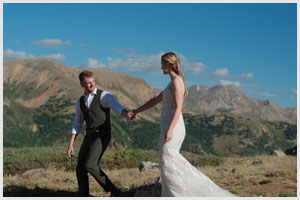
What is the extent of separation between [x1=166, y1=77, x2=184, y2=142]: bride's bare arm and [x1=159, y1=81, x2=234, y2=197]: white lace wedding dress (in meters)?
0.12

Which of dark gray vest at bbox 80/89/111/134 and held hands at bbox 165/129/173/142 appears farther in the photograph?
dark gray vest at bbox 80/89/111/134

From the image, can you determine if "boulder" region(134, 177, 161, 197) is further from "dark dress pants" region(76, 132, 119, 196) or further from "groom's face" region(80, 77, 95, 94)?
"groom's face" region(80, 77, 95, 94)

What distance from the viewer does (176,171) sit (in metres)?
6.21

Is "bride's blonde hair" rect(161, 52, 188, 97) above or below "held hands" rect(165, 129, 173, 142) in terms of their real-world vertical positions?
above

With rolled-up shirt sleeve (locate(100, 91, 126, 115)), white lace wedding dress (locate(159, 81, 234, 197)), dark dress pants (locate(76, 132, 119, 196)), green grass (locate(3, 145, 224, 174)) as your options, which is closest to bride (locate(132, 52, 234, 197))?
white lace wedding dress (locate(159, 81, 234, 197))

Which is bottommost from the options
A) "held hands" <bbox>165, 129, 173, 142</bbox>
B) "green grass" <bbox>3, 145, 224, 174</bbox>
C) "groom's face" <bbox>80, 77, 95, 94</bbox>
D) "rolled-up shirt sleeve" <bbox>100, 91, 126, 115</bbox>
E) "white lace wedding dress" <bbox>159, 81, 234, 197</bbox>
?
"green grass" <bbox>3, 145, 224, 174</bbox>

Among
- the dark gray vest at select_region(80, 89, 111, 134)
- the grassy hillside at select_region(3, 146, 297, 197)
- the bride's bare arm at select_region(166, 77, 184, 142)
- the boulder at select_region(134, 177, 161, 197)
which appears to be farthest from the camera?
the grassy hillside at select_region(3, 146, 297, 197)

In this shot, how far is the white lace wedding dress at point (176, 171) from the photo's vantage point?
6172 mm

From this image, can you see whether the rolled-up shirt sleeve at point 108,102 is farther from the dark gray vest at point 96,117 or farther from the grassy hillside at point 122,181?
the grassy hillside at point 122,181

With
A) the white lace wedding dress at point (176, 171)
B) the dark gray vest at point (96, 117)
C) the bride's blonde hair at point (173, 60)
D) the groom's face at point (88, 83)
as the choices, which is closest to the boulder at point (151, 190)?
the white lace wedding dress at point (176, 171)

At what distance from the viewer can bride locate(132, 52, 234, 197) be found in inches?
242

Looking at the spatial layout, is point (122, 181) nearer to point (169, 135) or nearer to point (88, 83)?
point (88, 83)

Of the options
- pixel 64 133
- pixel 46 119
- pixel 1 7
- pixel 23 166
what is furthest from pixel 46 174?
pixel 46 119

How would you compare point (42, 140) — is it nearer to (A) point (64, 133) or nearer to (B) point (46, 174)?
(A) point (64, 133)
